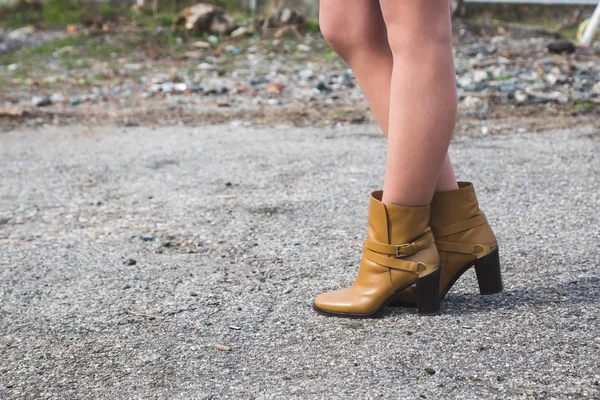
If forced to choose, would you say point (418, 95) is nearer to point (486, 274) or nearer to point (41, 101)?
point (486, 274)

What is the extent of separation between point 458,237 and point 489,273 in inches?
4.8

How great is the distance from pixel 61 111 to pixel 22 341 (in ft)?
12.2

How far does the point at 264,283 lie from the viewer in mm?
1840

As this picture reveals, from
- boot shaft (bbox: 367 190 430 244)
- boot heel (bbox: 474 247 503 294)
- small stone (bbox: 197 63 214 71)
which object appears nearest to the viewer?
boot shaft (bbox: 367 190 430 244)

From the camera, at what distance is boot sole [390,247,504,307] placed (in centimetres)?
160

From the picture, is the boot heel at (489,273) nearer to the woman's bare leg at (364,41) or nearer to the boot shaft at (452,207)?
the boot shaft at (452,207)

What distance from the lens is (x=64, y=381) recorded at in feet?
4.39

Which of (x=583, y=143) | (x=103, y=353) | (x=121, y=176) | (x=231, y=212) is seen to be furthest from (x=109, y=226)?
(x=583, y=143)

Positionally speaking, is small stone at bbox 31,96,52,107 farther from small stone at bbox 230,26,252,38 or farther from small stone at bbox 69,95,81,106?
small stone at bbox 230,26,252,38

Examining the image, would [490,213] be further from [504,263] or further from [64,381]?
[64,381]

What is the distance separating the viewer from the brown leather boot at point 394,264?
1488 millimetres

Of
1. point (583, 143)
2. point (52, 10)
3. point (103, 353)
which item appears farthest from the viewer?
point (52, 10)

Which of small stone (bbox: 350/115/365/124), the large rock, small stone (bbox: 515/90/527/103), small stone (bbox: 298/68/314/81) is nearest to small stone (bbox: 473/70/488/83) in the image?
small stone (bbox: 515/90/527/103)

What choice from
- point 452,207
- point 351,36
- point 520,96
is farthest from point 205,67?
point 452,207
